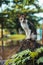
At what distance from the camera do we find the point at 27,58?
7.04ft

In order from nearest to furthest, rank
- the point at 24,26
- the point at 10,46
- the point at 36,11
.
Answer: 1. the point at 24,26
2. the point at 36,11
3. the point at 10,46

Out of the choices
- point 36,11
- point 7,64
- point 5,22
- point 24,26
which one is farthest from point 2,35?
point 7,64

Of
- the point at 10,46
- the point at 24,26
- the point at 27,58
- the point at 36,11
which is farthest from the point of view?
the point at 10,46

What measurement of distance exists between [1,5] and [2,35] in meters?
0.57

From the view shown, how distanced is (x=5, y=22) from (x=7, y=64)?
5.43ft

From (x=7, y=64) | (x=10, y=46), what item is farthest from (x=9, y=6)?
(x=7, y=64)

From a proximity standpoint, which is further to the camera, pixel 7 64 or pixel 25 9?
pixel 25 9

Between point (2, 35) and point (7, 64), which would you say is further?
point (2, 35)

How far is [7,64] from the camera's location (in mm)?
2225

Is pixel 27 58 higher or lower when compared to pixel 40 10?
lower

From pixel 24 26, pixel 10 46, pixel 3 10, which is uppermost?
pixel 3 10

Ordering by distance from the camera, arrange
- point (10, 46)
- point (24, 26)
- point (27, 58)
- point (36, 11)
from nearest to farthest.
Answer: point (27, 58) < point (24, 26) < point (36, 11) < point (10, 46)

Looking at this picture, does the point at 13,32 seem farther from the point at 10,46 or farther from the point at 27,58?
the point at 27,58

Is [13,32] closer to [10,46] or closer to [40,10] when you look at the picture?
[10,46]
